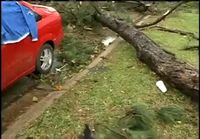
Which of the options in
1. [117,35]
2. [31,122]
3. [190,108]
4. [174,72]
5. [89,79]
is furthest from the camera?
[117,35]

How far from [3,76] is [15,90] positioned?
1.01 m

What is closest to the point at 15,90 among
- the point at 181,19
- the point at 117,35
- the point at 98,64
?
the point at 98,64

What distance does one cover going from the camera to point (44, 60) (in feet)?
23.9

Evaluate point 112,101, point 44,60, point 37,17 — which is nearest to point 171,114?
Answer: point 112,101

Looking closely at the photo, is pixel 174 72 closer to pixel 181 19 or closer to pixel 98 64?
pixel 98 64

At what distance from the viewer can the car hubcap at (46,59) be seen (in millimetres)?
7222

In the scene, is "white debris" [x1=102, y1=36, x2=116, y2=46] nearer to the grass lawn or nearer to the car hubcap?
the grass lawn

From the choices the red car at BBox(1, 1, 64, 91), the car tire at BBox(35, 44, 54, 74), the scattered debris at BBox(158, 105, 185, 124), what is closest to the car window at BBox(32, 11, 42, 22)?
the red car at BBox(1, 1, 64, 91)

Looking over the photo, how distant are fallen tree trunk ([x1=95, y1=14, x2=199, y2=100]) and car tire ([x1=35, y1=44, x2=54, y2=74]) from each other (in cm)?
175

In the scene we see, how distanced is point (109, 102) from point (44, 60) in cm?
157

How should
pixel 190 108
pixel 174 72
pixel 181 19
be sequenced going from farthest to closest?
1. pixel 181 19
2. pixel 174 72
3. pixel 190 108

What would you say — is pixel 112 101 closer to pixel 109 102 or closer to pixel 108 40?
pixel 109 102

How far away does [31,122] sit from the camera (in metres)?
5.61

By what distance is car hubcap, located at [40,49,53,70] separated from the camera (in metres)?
7.22
